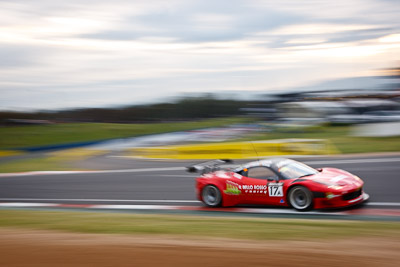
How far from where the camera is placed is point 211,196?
963cm

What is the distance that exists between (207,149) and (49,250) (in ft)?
48.5

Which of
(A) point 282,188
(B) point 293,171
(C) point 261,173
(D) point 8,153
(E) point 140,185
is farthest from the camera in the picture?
(D) point 8,153

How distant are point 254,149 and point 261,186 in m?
8.65

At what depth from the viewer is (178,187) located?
477 inches

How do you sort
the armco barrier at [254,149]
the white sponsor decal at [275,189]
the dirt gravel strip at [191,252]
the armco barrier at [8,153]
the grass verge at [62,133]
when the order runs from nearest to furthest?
the dirt gravel strip at [191,252], the white sponsor decal at [275,189], the armco barrier at [254,149], the armco barrier at [8,153], the grass verge at [62,133]

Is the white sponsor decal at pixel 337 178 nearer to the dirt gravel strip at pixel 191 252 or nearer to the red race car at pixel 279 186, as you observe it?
the red race car at pixel 279 186

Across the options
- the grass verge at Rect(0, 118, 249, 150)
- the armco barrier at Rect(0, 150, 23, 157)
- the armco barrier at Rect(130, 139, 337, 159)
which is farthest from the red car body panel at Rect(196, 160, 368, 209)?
the grass verge at Rect(0, 118, 249, 150)

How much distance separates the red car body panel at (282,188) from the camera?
8055 mm

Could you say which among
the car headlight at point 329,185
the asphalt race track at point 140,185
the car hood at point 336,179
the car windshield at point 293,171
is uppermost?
the car windshield at point 293,171

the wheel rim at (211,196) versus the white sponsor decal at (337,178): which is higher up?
the white sponsor decal at (337,178)

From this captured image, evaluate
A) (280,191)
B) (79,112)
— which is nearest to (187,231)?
(280,191)

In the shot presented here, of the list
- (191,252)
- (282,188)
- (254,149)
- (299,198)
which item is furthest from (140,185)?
(191,252)

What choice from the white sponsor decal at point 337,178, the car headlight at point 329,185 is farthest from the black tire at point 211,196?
the white sponsor decal at point 337,178

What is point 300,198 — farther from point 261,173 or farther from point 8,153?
point 8,153
